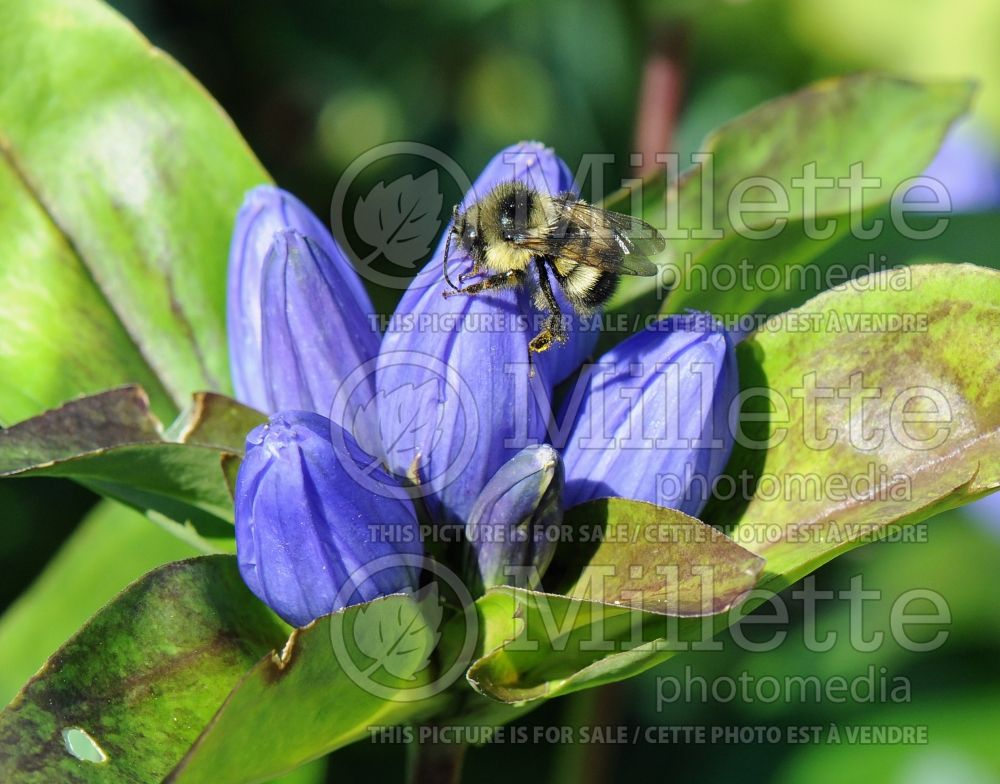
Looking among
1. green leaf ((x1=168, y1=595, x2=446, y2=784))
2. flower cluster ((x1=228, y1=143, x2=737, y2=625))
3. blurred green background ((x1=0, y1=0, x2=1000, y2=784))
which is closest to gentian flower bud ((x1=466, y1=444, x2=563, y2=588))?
flower cluster ((x1=228, y1=143, x2=737, y2=625))

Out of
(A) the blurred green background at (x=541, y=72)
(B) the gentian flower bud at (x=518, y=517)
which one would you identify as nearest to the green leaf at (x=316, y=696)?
(B) the gentian flower bud at (x=518, y=517)

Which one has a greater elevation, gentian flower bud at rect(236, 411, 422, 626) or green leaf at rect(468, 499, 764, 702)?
gentian flower bud at rect(236, 411, 422, 626)

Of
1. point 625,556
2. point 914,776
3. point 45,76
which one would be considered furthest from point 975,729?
point 45,76

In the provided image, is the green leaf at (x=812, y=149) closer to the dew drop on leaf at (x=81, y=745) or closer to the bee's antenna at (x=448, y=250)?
the bee's antenna at (x=448, y=250)

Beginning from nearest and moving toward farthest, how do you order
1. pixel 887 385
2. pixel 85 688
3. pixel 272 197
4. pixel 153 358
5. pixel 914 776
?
pixel 85 688, pixel 887 385, pixel 272 197, pixel 153 358, pixel 914 776

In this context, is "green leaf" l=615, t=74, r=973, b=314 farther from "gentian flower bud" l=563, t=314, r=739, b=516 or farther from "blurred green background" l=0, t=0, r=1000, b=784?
"blurred green background" l=0, t=0, r=1000, b=784

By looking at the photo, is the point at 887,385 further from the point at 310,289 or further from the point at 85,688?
the point at 85,688
